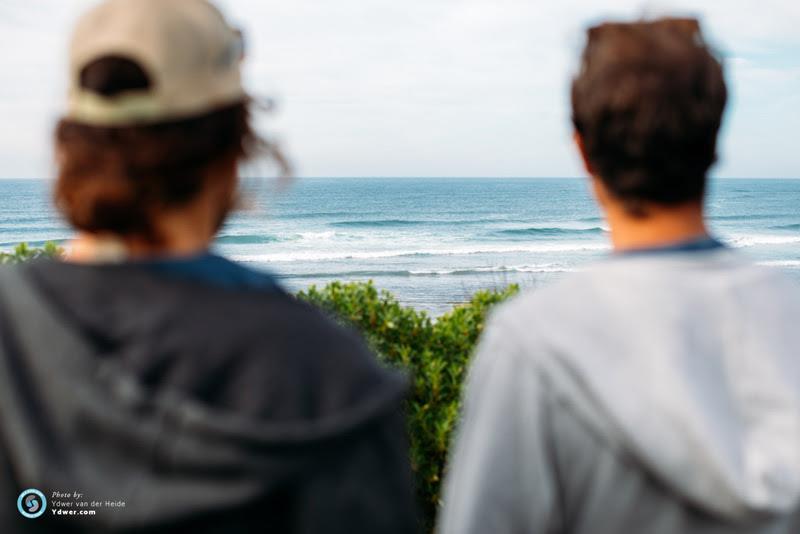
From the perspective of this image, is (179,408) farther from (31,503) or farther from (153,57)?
→ (153,57)

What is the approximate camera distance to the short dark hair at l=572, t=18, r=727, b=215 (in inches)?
54.4

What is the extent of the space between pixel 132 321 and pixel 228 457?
238 mm

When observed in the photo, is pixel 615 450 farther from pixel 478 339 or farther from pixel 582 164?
pixel 478 339

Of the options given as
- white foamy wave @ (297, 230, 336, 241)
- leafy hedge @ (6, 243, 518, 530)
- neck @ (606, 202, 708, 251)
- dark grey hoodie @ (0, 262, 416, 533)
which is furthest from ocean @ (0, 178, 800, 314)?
dark grey hoodie @ (0, 262, 416, 533)

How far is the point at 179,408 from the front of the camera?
Answer: 1.13m

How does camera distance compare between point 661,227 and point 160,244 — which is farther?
point 661,227

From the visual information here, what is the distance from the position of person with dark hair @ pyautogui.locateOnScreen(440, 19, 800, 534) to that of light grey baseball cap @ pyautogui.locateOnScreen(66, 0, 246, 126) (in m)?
0.60

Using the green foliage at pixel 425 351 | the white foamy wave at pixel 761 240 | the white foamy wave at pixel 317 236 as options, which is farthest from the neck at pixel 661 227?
the white foamy wave at pixel 761 240

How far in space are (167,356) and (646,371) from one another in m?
0.72

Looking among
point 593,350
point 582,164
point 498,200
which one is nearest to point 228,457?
point 593,350

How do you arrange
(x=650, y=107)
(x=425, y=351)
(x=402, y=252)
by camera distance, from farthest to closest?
1. (x=402, y=252)
2. (x=425, y=351)
3. (x=650, y=107)

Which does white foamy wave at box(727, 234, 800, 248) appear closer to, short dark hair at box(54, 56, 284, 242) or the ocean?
the ocean

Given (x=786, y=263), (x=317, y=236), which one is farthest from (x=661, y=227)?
(x=317, y=236)

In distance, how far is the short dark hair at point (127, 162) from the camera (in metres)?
1.24
